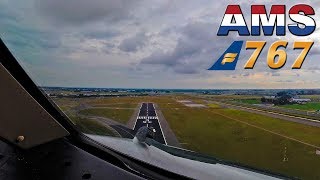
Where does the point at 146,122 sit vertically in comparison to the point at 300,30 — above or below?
below

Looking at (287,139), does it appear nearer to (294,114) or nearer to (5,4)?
(294,114)

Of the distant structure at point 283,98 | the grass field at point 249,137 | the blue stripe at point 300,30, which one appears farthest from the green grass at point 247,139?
the blue stripe at point 300,30

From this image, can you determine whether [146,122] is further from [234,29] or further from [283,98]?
[283,98]

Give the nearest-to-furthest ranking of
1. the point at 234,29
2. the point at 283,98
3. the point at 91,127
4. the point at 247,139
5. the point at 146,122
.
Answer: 1. the point at 91,127
2. the point at 146,122
3. the point at 234,29
4. the point at 283,98
5. the point at 247,139

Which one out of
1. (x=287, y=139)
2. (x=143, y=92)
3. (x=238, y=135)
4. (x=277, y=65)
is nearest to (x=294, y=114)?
(x=287, y=139)

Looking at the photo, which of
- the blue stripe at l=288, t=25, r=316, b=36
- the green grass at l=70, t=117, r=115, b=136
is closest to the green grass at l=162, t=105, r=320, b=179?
the blue stripe at l=288, t=25, r=316, b=36

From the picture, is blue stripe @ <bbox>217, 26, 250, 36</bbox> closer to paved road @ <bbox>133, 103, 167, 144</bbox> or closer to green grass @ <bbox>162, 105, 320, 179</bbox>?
paved road @ <bbox>133, 103, 167, 144</bbox>

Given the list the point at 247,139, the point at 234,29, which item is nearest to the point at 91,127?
the point at 234,29

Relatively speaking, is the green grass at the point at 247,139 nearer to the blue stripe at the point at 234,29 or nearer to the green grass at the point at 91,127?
the blue stripe at the point at 234,29
